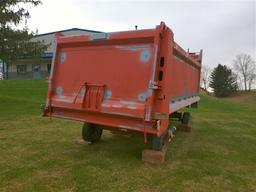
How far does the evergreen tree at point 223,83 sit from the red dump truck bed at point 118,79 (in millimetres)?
51146

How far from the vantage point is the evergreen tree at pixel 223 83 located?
5381 centimetres

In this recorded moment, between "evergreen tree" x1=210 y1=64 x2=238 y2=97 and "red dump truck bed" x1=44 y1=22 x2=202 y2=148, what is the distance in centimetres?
5115

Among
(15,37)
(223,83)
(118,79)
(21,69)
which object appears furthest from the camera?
(223,83)

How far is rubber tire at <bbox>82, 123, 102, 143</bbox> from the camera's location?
19.9 feet

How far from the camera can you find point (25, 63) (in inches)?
1393

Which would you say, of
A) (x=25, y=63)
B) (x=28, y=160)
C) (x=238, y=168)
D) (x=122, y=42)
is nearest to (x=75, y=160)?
(x=28, y=160)

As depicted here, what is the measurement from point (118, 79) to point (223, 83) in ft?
172

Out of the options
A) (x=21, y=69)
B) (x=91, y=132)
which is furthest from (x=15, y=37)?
(x=21, y=69)

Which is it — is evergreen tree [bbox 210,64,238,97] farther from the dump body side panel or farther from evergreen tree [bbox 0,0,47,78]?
the dump body side panel

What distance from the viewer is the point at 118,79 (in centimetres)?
461

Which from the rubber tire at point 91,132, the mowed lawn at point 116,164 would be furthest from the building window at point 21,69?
the rubber tire at point 91,132

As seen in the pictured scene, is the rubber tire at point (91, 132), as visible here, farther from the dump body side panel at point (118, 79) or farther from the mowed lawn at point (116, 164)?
the dump body side panel at point (118, 79)

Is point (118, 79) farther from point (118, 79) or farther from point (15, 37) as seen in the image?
point (15, 37)

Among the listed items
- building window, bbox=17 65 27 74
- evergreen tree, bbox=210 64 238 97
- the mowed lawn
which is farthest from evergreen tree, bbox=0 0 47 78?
evergreen tree, bbox=210 64 238 97
